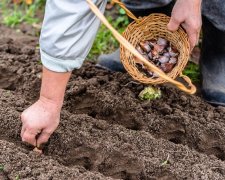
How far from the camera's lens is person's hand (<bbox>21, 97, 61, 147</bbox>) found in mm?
1910

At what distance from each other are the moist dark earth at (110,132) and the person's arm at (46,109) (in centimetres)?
13

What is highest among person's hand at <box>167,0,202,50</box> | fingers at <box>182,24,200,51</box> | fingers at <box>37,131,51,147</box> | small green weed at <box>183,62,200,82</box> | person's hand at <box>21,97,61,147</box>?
person's hand at <box>167,0,202,50</box>

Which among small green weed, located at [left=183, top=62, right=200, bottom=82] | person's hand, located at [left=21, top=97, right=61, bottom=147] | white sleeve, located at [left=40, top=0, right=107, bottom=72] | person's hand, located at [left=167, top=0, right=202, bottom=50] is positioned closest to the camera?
white sleeve, located at [left=40, top=0, right=107, bottom=72]

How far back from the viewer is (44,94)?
190cm

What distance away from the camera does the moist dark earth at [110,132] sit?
203cm

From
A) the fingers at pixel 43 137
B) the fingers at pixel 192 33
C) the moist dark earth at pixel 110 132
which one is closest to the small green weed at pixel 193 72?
the moist dark earth at pixel 110 132

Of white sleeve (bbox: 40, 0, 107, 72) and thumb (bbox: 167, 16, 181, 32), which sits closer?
white sleeve (bbox: 40, 0, 107, 72)

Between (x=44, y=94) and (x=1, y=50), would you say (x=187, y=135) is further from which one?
(x=1, y=50)

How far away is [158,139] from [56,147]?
425 millimetres

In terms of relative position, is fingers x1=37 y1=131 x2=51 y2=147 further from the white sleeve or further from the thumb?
the thumb

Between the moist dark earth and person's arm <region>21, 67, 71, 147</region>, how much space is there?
0.13 m

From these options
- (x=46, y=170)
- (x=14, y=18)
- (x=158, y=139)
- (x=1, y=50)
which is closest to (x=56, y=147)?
(x=46, y=170)

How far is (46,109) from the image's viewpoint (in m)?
1.91

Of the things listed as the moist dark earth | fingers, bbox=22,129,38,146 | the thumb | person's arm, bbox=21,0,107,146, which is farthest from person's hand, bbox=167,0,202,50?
fingers, bbox=22,129,38,146
